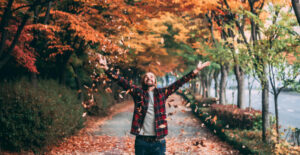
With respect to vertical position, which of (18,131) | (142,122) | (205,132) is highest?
(142,122)

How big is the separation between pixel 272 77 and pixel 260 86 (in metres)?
0.59

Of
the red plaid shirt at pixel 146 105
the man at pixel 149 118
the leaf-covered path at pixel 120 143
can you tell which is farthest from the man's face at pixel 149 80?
the leaf-covered path at pixel 120 143

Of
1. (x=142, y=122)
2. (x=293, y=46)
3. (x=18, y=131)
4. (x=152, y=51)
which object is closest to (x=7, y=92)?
(x=18, y=131)

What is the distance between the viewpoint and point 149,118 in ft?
→ 11.8

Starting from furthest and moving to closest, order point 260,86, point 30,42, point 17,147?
point 30,42 → point 260,86 → point 17,147

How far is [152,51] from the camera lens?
80.9 ft

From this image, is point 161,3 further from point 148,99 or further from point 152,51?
point 152,51

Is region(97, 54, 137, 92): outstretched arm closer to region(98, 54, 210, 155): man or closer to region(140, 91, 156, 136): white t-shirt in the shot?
region(98, 54, 210, 155): man

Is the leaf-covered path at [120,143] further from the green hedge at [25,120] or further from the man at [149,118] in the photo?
the man at [149,118]

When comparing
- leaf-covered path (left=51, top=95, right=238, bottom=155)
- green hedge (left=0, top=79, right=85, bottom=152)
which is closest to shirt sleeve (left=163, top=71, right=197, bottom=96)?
leaf-covered path (left=51, top=95, right=238, bottom=155)

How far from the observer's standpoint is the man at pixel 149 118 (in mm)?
3553

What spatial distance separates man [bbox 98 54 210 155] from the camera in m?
3.55

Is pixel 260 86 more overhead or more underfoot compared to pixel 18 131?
more overhead

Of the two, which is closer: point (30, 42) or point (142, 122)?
point (142, 122)
